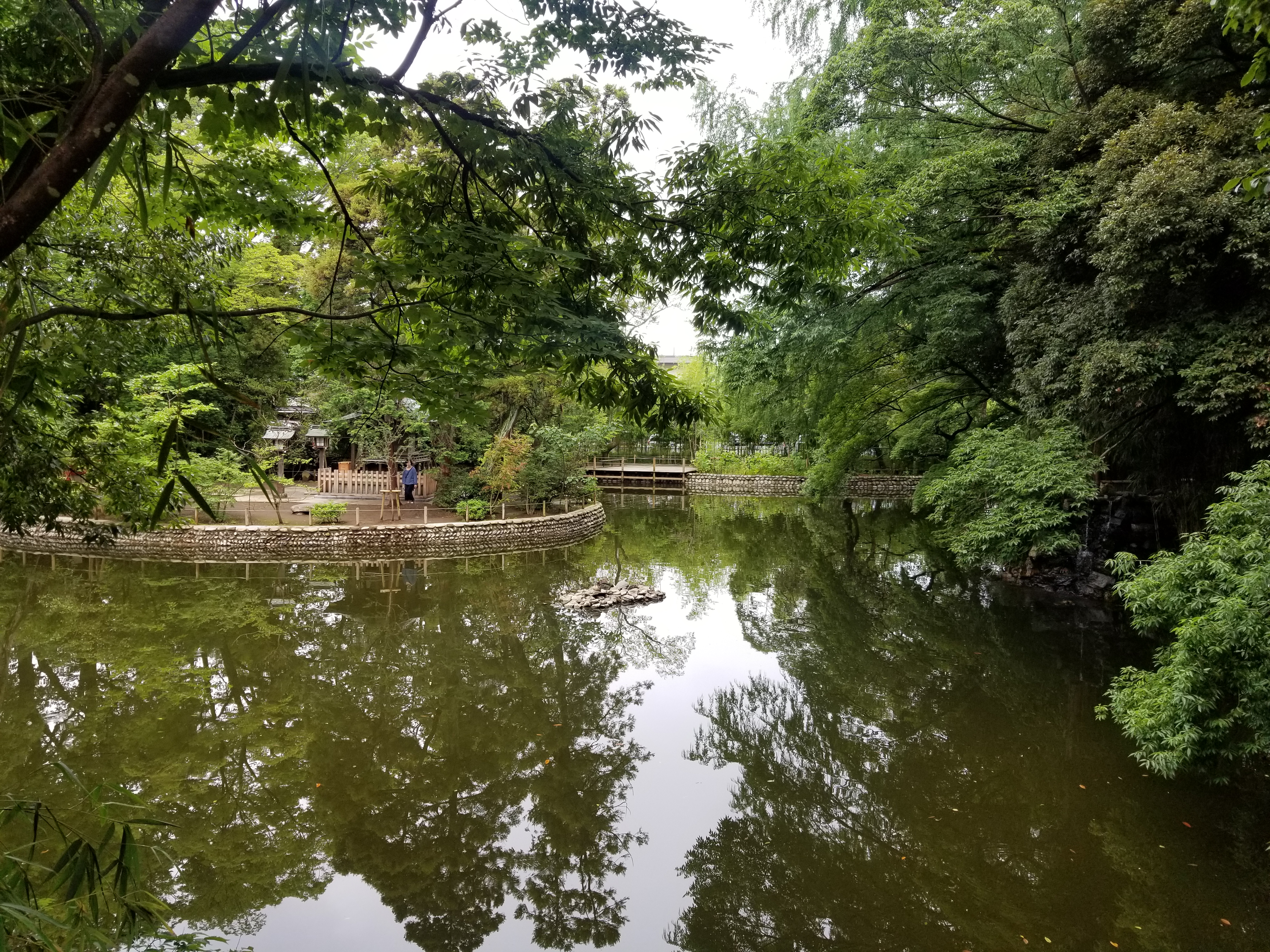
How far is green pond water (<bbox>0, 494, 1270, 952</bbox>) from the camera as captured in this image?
13.3ft

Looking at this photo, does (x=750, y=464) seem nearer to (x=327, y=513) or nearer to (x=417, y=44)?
(x=327, y=513)

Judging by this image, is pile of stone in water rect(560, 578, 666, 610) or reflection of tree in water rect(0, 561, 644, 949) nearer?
reflection of tree in water rect(0, 561, 644, 949)

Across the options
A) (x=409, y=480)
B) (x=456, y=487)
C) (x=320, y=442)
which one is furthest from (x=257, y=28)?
(x=320, y=442)

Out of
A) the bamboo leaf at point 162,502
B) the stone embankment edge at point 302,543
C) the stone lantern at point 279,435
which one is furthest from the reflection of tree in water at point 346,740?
the stone lantern at point 279,435

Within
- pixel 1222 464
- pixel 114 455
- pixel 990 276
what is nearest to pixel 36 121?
pixel 114 455

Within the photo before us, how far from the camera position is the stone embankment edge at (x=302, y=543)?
480 inches

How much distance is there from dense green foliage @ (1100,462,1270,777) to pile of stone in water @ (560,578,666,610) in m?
6.50

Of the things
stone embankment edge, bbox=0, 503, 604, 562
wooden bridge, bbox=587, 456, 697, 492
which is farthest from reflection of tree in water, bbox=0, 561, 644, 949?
wooden bridge, bbox=587, 456, 697, 492

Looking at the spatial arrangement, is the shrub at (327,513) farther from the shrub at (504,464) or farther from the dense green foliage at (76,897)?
the dense green foliage at (76,897)

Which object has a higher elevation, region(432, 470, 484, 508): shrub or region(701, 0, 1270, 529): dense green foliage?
region(701, 0, 1270, 529): dense green foliage

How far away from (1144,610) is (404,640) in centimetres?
760

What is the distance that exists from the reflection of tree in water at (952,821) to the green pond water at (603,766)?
2cm

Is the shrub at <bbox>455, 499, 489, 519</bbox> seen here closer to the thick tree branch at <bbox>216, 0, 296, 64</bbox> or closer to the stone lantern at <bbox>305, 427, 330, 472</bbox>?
the stone lantern at <bbox>305, 427, 330, 472</bbox>

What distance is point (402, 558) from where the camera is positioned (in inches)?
520
